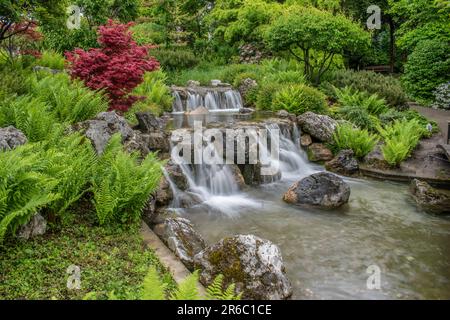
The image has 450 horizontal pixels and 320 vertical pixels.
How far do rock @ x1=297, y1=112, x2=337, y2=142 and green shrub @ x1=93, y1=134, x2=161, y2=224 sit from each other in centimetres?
711

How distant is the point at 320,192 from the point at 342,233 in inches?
59.6

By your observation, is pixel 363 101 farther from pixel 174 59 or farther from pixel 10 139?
pixel 10 139

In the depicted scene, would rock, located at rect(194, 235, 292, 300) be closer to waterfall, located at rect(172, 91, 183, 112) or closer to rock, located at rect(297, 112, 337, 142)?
rock, located at rect(297, 112, 337, 142)

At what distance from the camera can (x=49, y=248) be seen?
15.8 feet

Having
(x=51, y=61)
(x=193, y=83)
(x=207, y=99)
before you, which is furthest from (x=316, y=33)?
(x=51, y=61)

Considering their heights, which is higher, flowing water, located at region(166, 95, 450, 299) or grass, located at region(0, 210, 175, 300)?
grass, located at region(0, 210, 175, 300)

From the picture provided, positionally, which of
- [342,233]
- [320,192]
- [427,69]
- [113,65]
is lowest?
[342,233]

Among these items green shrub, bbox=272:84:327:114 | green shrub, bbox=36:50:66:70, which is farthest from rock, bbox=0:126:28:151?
green shrub, bbox=272:84:327:114

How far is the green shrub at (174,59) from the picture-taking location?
64.3ft

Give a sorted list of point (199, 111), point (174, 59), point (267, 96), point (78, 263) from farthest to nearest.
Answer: point (174, 59), point (267, 96), point (199, 111), point (78, 263)

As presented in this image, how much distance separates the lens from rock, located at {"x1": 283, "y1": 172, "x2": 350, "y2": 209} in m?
8.44

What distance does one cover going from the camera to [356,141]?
11.6 metres

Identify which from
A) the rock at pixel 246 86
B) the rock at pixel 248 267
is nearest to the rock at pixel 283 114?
the rock at pixel 246 86
